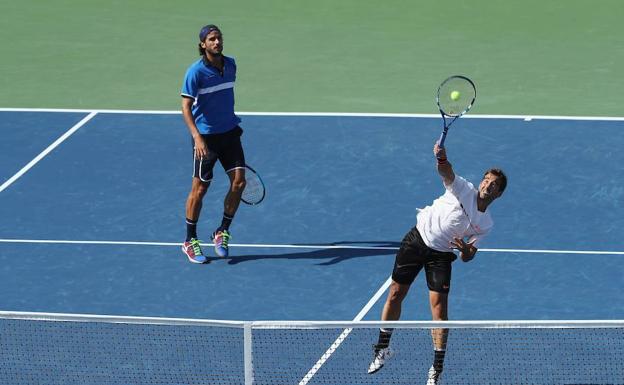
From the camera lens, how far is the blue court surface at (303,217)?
12.8 meters

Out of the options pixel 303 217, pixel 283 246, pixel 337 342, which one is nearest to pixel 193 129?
pixel 283 246

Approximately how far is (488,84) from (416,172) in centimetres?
340

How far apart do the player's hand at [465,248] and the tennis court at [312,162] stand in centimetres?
105

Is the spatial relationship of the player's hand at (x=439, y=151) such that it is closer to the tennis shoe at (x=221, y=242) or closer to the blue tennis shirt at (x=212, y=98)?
the blue tennis shirt at (x=212, y=98)

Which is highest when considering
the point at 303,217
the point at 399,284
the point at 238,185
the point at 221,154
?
the point at 221,154

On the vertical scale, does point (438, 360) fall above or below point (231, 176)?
below

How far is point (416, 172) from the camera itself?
1577cm

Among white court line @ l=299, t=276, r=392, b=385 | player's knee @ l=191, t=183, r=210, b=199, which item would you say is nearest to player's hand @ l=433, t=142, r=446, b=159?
white court line @ l=299, t=276, r=392, b=385

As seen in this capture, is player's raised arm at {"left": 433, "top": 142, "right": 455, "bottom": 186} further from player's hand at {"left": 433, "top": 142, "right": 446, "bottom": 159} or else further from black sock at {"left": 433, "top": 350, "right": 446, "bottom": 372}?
black sock at {"left": 433, "top": 350, "right": 446, "bottom": 372}

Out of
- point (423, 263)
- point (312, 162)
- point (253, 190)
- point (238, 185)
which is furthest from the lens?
point (312, 162)

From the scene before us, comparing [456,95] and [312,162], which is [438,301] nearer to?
[456,95]

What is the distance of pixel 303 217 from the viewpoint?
14742mm

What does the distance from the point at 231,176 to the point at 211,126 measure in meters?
0.54

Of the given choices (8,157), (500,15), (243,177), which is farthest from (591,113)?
(8,157)
